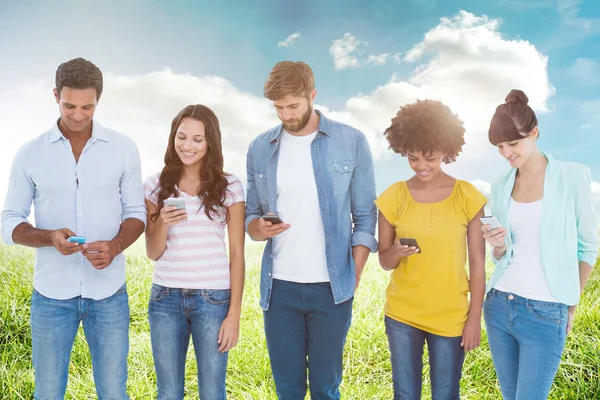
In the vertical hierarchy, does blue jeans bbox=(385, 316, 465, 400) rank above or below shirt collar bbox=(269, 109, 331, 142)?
below

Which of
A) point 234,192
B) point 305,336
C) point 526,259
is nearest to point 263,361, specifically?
point 305,336

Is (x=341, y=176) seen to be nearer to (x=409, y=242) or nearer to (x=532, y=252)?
(x=409, y=242)

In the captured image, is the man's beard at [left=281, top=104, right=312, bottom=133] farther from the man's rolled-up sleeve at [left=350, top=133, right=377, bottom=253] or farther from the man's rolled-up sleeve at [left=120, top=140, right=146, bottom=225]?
the man's rolled-up sleeve at [left=120, top=140, right=146, bottom=225]

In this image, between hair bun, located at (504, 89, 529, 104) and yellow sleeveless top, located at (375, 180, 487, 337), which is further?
hair bun, located at (504, 89, 529, 104)

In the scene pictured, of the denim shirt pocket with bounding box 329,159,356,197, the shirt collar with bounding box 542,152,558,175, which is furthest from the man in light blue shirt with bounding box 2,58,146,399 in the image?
A: the shirt collar with bounding box 542,152,558,175

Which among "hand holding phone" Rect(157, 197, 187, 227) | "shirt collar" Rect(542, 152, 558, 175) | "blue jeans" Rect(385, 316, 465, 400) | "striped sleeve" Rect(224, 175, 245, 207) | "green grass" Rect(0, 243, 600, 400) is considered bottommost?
"green grass" Rect(0, 243, 600, 400)

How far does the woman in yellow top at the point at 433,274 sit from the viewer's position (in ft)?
10.1

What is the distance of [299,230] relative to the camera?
332 centimetres

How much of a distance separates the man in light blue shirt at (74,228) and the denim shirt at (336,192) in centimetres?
79

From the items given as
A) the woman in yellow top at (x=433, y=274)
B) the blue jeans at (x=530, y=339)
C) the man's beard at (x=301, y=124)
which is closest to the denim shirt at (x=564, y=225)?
the blue jeans at (x=530, y=339)

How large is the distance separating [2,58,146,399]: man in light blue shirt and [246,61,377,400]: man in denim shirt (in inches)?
33.5

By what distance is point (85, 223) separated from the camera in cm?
328

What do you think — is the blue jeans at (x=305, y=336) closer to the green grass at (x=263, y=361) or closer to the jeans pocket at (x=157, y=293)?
the jeans pocket at (x=157, y=293)

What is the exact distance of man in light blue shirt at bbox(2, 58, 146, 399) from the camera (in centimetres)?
324
